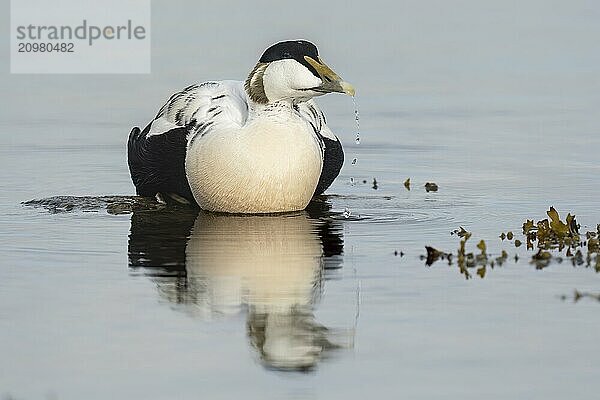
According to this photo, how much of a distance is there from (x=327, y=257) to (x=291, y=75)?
186cm

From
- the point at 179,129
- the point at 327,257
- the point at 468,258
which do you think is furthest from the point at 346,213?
the point at 468,258

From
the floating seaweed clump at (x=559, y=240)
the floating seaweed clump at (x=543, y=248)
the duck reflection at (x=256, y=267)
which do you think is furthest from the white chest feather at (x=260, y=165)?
the floating seaweed clump at (x=559, y=240)

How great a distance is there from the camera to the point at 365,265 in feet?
33.4

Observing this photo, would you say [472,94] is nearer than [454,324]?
No

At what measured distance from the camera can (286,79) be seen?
39.3ft

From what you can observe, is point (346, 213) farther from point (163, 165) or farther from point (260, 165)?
point (163, 165)

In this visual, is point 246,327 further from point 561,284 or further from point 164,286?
point 561,284

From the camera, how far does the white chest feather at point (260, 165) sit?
12062 millimetres

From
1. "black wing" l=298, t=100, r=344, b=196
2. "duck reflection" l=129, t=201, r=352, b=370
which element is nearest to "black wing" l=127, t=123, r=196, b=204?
"duck reflection" l=129, t=201, r=352, b=370

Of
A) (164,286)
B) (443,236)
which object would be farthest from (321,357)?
(443,236)

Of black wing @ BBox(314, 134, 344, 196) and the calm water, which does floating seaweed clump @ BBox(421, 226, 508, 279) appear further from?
black wing @ BBox(314, 134, 344, 196)

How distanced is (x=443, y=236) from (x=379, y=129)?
5858mm

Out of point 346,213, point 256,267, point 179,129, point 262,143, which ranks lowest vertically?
point 256,267

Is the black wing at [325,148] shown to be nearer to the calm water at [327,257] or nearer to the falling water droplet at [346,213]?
the calm water at [327,257]
